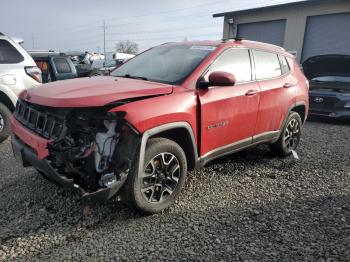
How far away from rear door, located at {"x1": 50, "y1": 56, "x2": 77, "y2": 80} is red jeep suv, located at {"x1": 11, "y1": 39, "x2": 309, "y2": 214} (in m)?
5.87

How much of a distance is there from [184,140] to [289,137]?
8.32 ft

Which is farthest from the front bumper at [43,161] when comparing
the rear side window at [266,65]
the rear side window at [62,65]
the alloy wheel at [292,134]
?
the rear side window at [62,65]

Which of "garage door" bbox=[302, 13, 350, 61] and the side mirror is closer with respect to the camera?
the side mirror

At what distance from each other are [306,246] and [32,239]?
2.36 m

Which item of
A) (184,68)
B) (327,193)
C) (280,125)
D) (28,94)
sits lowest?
(327,193)

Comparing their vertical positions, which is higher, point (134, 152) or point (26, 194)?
point (134, 152)

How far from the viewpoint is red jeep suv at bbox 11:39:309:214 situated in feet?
9.70

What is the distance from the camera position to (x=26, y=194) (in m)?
3.80

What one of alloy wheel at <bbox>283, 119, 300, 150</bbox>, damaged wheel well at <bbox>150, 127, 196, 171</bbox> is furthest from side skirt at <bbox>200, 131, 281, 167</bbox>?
alloy wheel at <bbox>283, 119, 300, 150</bbox>

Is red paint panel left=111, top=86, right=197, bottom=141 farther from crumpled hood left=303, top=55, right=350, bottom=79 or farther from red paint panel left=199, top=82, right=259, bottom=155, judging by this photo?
crumpled hood left=303, top=55, right=350, bottom=79

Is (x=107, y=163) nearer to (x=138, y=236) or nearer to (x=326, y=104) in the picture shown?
(x=138, y=236)

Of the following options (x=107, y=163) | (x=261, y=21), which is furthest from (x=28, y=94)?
(x=261, y=21)

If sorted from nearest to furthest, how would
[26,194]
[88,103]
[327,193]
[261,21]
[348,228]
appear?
[88,103] → [348,228] → [26,194] → [327,193] → [261,21]

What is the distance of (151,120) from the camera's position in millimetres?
3092
